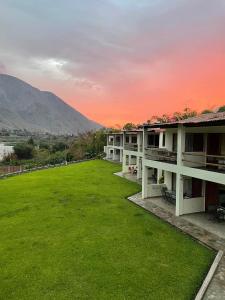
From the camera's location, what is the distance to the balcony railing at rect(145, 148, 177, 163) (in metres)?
18.1

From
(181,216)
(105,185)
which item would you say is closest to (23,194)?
(105,185)

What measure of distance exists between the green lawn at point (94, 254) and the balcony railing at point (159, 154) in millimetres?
3478

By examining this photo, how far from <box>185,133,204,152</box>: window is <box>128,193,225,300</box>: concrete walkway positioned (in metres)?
3.55

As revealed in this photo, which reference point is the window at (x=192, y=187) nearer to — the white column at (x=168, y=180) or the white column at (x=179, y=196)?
the white column at (x=179, y=196)

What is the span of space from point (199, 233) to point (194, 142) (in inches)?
233

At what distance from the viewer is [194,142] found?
661 inches

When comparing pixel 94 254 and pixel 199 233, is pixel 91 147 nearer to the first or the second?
pixel 199 233

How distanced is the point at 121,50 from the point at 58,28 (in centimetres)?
724

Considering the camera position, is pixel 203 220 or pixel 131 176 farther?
pixel 131 176

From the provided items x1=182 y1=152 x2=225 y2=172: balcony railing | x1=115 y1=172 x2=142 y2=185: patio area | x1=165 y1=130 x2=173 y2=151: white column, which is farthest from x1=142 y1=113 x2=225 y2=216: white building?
x1=115 y1=172 x2=142 y2=185: patio area

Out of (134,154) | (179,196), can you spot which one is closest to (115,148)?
(134,154)

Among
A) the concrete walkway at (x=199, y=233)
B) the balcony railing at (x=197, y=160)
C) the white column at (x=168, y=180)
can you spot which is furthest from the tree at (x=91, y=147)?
the balcony railing at (x=197, y=160)

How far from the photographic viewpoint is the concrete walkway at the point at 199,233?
26.9ft

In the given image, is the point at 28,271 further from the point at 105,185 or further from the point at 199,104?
the point at 199,104
